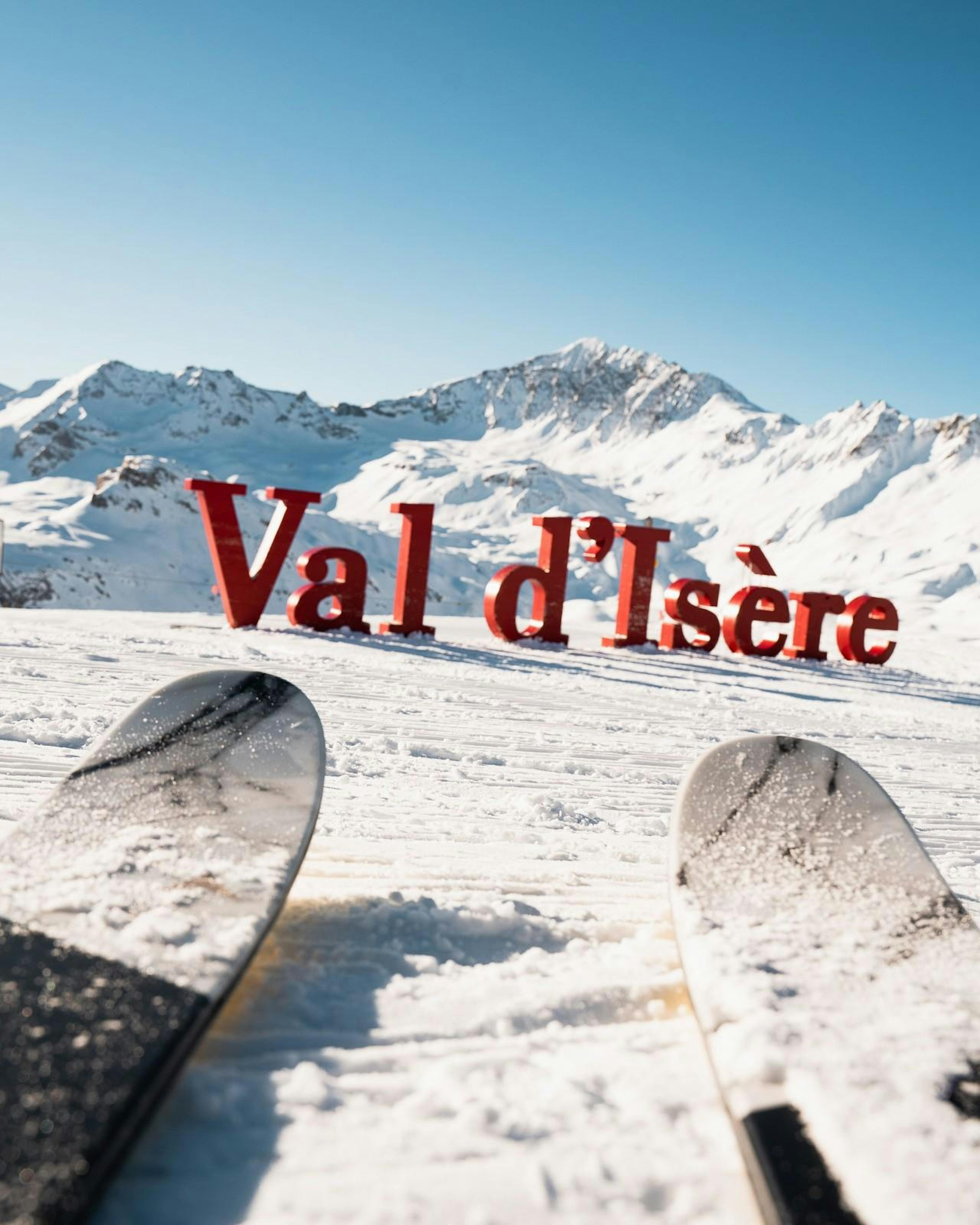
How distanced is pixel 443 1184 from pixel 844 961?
1012 mm

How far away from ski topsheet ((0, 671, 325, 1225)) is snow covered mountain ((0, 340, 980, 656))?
20182 millimetres

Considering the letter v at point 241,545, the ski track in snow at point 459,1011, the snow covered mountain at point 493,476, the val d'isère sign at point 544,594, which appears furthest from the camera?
the snow covered mountain at point 493,476

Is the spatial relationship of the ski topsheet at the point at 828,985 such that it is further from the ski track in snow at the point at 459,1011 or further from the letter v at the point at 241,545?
the letter v at the point at 241,545

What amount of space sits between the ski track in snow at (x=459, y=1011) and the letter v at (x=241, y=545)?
17.0ft

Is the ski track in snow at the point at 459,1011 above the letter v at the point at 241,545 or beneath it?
beneath

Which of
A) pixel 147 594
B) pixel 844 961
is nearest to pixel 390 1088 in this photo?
pixel 844 961

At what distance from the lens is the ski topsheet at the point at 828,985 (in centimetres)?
127

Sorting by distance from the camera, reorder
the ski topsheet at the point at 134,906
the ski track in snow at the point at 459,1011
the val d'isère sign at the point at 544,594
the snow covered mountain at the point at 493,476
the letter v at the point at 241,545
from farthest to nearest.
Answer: the snow covered mountain at the point at 493,476 < the val d'isère sign at the point at 544,594 < the letter v at the point at 241,545 < the ski track in snow at the point at 459,1011 < the ski topsheet at the point at 134,906

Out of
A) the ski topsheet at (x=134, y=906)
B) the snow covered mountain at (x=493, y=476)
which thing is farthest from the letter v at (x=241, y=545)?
the snow covered mountain at (x=493, y=476)

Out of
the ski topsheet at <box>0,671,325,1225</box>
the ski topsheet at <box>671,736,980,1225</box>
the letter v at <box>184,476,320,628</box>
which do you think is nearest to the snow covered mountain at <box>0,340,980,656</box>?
the letter v at <box>184,476,320,628</box>

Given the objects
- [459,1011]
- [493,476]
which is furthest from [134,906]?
[493,476]

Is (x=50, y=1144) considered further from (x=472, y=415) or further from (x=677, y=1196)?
(x=472, y=415)

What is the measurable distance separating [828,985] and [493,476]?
10021 centimetres

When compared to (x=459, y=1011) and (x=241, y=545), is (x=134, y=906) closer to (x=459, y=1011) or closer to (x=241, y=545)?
(x=459, y=1011)
